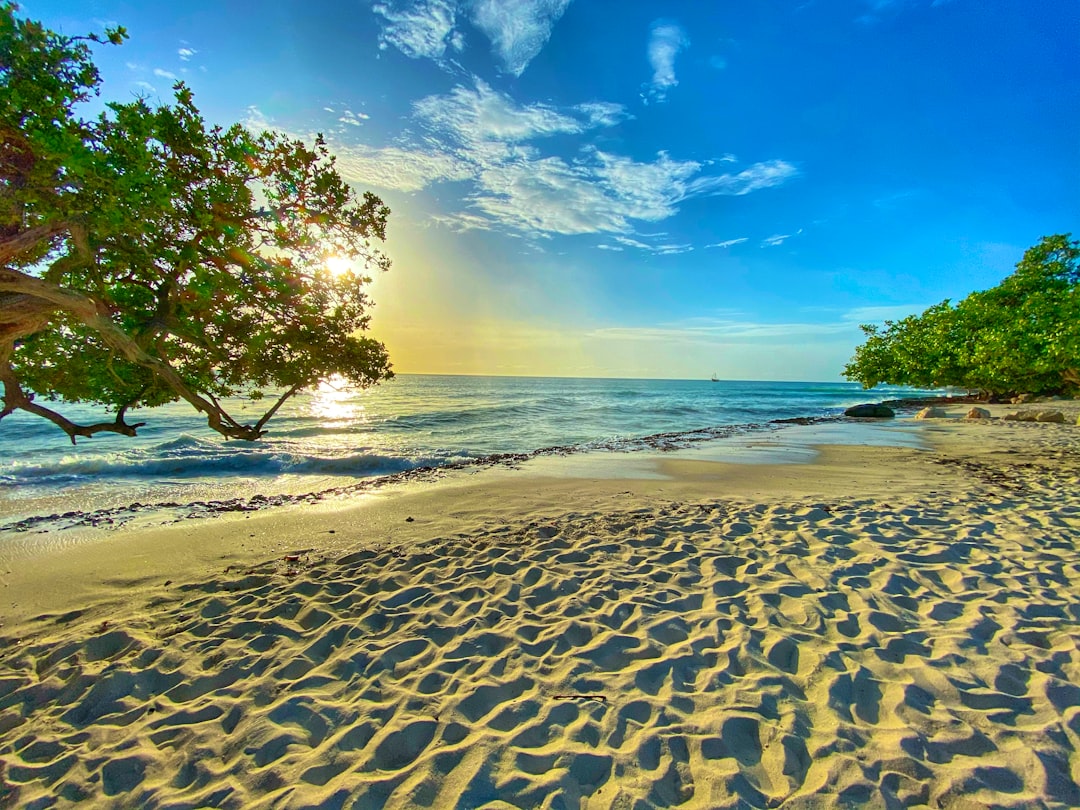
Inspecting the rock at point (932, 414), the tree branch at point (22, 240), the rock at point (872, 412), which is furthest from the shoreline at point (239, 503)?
the rock at point (872, 412)

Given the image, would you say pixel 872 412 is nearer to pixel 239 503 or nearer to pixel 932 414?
pixel 932 414

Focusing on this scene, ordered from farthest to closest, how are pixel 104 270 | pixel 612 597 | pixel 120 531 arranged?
pixel 120 531 → pixel 104 270 → pixel 612 597

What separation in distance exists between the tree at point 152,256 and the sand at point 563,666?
2.39 m

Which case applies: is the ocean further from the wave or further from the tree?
the tree

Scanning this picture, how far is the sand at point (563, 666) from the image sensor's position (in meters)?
2.74

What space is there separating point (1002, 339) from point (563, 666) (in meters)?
34.2

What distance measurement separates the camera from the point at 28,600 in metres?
5.57

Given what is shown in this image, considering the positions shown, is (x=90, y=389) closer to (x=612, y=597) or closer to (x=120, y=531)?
(x=120, y=531)

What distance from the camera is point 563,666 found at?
380cm

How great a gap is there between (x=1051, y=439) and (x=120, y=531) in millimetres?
26270

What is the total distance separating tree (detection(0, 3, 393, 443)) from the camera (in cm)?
370

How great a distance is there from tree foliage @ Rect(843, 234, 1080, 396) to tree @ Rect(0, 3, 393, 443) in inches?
1268

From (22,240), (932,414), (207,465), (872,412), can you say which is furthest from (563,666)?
(872,412)

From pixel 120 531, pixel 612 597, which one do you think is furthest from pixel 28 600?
pixel 612 597
